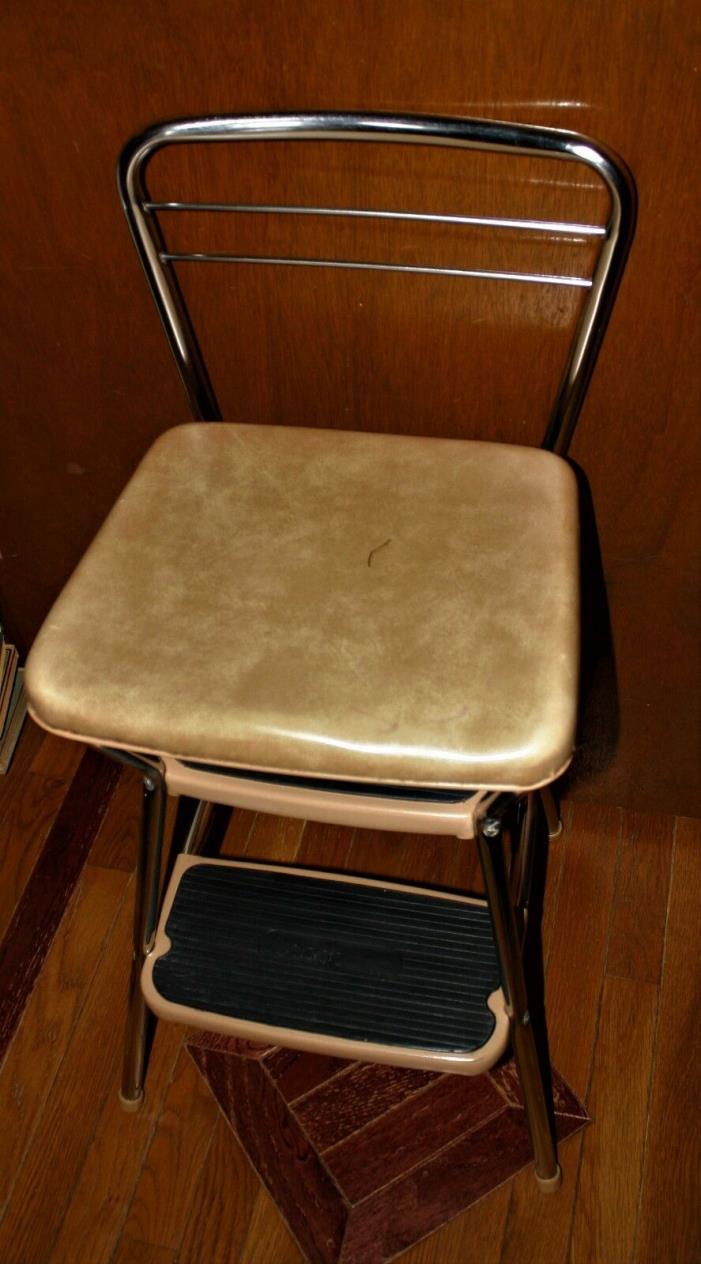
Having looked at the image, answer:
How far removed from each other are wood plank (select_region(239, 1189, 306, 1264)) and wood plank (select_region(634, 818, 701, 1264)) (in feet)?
1.23

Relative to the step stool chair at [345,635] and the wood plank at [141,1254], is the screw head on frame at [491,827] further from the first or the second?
the wood plank at [141,1254]

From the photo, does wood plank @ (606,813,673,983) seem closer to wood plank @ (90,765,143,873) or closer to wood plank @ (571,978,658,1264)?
wood plank @ (571,978,658,1264)

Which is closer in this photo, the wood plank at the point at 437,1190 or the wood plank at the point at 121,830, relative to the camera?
the wood plank at the point at 437,1190

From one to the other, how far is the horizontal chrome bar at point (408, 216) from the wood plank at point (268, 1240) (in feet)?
3.42

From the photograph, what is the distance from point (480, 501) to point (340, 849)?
680 mm

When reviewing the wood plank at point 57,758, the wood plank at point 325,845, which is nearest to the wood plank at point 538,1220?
the wood plank at point 325,845

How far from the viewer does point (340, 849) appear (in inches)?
61.7

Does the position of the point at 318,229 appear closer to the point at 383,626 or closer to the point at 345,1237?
the point at 383,626

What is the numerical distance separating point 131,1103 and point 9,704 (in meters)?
0.61

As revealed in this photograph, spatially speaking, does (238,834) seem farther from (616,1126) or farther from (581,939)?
(616,1126)

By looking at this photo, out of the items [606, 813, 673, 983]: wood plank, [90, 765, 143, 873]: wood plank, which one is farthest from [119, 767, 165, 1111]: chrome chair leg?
[606, 813, 673, 983]: wood plank

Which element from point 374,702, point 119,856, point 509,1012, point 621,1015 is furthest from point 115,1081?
point 374,702

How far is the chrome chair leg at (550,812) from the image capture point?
1510 millimetres

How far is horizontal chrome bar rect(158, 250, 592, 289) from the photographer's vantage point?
3.30ft
